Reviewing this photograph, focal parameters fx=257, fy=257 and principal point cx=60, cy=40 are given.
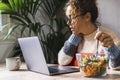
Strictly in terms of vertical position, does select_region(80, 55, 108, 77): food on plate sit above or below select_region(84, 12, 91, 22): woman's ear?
below

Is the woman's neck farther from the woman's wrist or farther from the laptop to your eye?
the laptop

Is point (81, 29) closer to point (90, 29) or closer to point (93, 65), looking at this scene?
point (90, 29)

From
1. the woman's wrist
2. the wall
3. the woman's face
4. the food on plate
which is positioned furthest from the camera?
the wall

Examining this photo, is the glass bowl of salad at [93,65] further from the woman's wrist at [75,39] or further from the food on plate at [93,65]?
the woman's wrist at [75,39]

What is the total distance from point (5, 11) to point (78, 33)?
90 cm

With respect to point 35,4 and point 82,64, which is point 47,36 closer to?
point 35,4

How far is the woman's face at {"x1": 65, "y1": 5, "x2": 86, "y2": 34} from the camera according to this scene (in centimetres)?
183

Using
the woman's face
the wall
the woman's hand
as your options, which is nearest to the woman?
the woman's face

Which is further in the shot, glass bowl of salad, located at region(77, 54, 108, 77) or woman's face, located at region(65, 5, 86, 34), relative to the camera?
woman's face, located at region(65, 5, 86, 34)

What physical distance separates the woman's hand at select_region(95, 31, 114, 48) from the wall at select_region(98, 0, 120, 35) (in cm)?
100

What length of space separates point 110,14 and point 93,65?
47.3 inches

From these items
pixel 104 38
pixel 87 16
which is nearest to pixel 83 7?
pixel 87 16

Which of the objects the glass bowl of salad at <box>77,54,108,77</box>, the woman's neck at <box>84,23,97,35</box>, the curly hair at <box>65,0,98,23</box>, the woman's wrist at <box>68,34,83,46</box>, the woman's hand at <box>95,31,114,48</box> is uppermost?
the curly hair at <box>65,0,98,23</box>

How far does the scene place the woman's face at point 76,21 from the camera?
1828 millimetres
